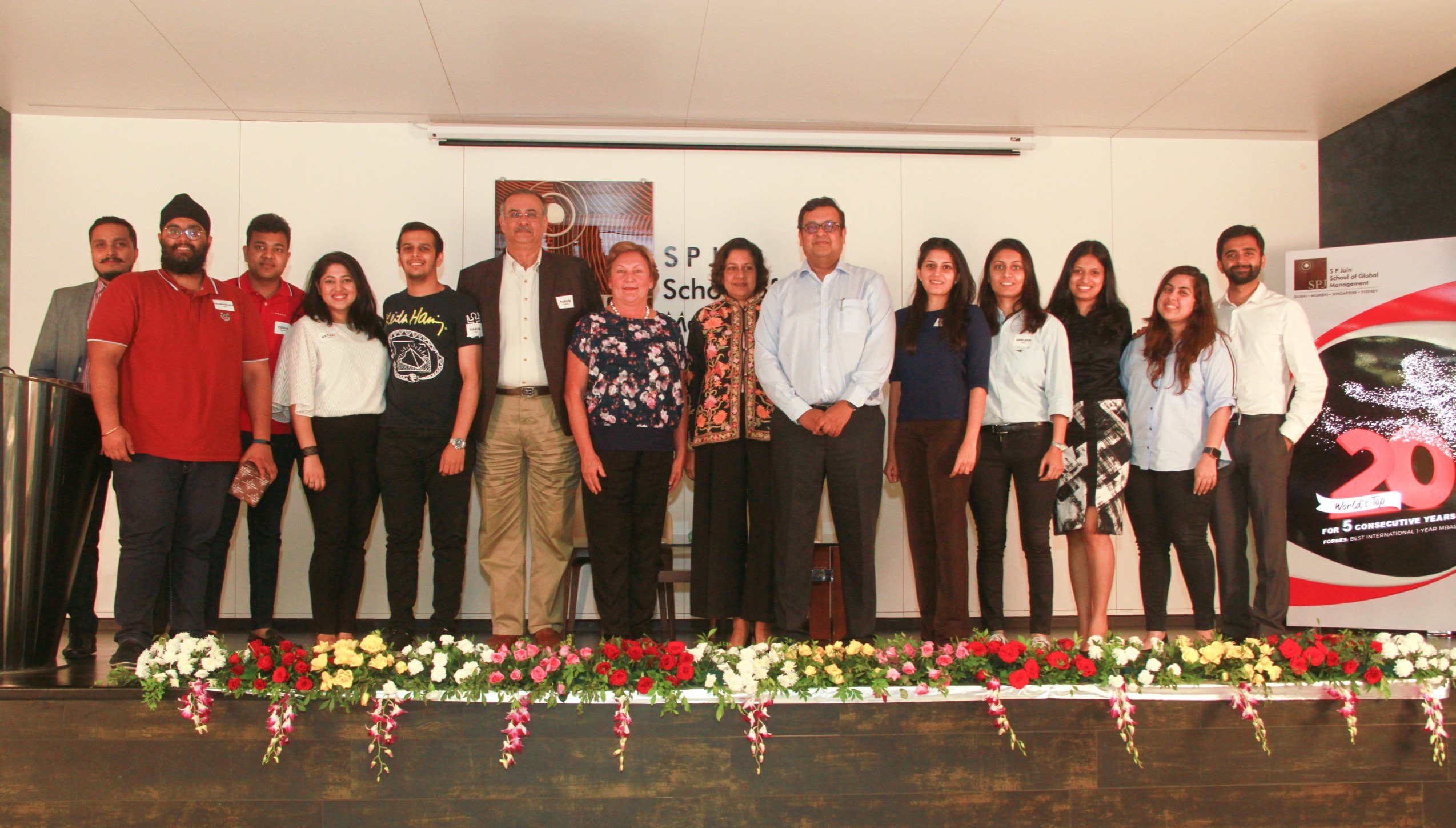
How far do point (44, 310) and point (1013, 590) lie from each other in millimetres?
5042

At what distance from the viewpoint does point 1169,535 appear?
3.44 meters

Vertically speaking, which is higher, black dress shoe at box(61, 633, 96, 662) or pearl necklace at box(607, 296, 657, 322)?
pearl necklace at box(607, 296, 657, 322)

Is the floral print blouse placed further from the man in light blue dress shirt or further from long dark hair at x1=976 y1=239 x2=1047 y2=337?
long dark hair at x1=976 y1=239 x2=1047 y2=337

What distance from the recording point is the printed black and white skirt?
3.48 meters

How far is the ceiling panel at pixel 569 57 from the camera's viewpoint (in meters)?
3.56

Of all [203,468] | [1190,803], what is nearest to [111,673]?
[203,468]

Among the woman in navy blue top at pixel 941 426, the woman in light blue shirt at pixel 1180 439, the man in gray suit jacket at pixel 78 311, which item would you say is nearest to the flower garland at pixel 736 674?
the woman in navy blue top at pixel 941 426

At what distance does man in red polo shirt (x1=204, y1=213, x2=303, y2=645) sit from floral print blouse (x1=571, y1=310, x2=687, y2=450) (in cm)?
126

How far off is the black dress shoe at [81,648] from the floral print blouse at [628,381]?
1.92 m

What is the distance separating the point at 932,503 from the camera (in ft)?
10.9

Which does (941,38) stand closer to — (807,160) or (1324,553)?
(807,160)

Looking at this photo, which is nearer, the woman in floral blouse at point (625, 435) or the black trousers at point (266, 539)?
the woman in floral blouse at point (625, 435)

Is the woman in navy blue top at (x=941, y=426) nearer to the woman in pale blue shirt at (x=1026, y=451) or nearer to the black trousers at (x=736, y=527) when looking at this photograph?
the woman in pale blue shirt at (x=1026, y=451)

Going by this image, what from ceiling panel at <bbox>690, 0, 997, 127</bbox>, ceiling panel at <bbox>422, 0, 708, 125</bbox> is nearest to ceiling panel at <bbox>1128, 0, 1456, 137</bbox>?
ceiling panel at <bbox>690, 0, 997, 127</bbox>
